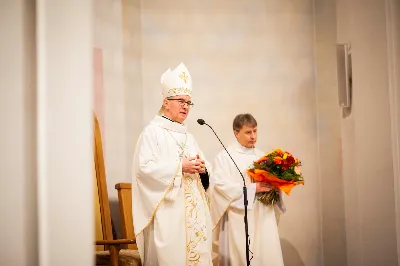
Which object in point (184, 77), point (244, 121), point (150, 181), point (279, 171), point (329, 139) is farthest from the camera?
point (329, 139)

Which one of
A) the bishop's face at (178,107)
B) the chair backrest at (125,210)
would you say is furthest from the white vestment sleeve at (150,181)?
the chair backrest at (125,210)

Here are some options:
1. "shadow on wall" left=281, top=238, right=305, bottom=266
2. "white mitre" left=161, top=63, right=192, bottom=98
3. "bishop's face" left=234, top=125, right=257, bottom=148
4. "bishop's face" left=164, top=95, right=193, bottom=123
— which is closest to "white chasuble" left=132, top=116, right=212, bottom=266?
"bishop's face" left=164, top=95, right=193, bottom=123

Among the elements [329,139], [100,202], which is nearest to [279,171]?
[100,202]

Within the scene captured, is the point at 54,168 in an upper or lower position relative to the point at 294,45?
lower

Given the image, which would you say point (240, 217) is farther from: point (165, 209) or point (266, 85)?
point (266, 85)

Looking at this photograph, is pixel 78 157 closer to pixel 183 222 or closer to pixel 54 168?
pixel 54 168

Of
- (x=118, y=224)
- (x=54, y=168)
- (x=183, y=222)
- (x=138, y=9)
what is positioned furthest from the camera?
(x=138, y=9)

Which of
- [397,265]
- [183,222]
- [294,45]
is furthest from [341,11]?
[183,222]

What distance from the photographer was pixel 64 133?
90.2 inches

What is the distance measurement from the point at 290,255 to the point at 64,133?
5.24 metres

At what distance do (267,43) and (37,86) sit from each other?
535cm

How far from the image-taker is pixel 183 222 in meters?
4.65

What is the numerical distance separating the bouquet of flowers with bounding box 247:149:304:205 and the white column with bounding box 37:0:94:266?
10.4ft

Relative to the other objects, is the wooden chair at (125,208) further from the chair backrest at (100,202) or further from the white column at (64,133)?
the white column at (64,133)
